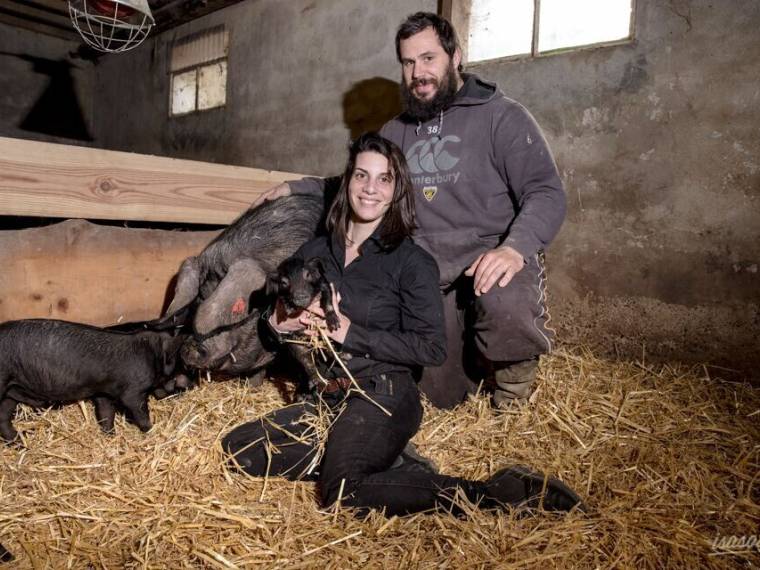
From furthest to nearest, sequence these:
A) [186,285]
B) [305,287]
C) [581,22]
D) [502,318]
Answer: [581,22]
[186,285]
[502,318]
[305,287]

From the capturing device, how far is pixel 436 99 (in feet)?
10.7

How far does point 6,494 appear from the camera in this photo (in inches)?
85.5

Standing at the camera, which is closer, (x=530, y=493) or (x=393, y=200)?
(x=530, y=493)

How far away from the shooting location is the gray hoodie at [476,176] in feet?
9.93

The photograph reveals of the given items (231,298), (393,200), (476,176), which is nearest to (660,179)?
(476,176)

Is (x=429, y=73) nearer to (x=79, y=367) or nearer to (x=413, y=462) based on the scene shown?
(x=413, y=462)

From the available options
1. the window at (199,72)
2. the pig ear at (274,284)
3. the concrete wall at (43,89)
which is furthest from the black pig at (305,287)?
the concrete wall at (43,89)

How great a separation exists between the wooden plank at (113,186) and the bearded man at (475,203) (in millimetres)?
1385

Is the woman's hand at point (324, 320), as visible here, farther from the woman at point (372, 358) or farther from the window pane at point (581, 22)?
the window pane at point (581, 22)

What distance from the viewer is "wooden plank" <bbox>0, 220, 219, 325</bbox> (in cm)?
297

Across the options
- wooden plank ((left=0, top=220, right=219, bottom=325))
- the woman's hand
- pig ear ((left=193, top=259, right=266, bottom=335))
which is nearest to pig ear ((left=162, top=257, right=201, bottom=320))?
wooden plank ((left=0, top=220, right=219, bottom=325))

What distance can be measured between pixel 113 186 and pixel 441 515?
8.79ft

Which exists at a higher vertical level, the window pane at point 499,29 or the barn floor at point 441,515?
the window pane at point 499,29

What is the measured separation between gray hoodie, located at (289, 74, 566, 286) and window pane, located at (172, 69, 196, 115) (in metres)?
6.56
